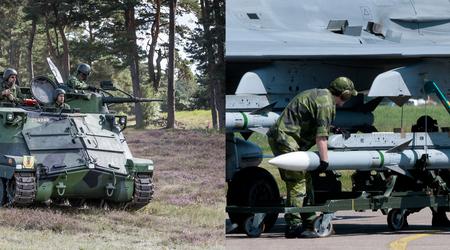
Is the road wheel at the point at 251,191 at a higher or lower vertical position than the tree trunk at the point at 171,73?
lower

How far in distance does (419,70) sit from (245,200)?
93.0 inches

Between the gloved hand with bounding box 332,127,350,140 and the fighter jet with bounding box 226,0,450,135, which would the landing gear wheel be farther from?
the gloved hand with bounding box 332,127,350,140

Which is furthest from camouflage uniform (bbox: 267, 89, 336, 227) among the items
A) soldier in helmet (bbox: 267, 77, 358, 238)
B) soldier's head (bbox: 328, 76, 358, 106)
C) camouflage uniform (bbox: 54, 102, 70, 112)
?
camouflage uniform (bbox: 54, 102, 70, 112)

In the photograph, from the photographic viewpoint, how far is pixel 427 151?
9.98 meters

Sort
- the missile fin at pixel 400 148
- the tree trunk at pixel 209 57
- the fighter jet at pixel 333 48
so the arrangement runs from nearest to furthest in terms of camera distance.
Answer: the tree trunk at pixel 209 57, the fighter jet at pixel 333 48, the missile fin at pixel 400 148

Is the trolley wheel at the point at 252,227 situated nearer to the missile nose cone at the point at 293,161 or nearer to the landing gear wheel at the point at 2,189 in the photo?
the missile nose cone at the point at 293,161

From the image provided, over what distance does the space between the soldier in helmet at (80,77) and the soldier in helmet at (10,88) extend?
0.34 meters

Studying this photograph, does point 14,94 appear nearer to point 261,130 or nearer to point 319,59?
point 261,130

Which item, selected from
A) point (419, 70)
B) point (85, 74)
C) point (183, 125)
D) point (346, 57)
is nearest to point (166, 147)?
point (183, 125)

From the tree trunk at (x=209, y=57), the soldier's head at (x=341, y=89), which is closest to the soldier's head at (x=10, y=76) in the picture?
the tree trunk at (x=209, y=57)

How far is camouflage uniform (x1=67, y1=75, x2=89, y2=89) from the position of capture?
7.25 m

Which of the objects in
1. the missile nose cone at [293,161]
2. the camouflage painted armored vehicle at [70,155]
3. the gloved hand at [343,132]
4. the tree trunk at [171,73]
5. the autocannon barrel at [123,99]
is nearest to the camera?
the tree trunk at [171,73]

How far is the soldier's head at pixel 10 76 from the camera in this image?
281 inches

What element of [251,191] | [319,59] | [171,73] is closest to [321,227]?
[251,191]
